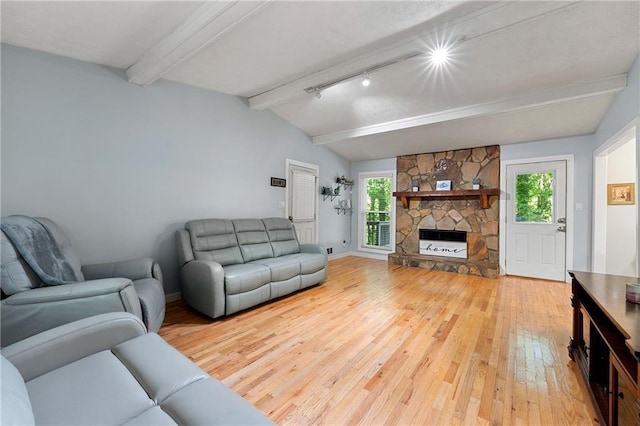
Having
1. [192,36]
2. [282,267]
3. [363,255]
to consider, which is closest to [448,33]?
[192,36]

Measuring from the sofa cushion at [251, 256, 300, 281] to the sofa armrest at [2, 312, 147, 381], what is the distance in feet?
5.83

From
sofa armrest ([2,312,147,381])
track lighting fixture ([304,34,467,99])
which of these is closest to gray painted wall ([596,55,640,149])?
track lighting fixture ([304,34,467,99])

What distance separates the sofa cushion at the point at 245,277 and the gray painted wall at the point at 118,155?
1047 millimetres

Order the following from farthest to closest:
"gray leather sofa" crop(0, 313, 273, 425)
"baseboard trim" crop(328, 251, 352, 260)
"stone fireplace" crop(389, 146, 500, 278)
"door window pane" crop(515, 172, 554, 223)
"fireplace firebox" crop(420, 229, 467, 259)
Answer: "baseboard trim" crop(328, 251, 352, 260) → "fireplace firebox" crop(420, 229, 467, 259) → "stone fireplace" crop(389, 146, 500, 278) → "door window pane" crop(515, 172, 554, 223) → "gray leather sofa" crop(0, 313, 273, 425)

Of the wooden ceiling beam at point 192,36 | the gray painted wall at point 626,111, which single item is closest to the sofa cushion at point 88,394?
the wooden ceiling beam at point 192,36

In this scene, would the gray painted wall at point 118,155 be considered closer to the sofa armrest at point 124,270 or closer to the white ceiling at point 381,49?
the white ceiling at point 381,49

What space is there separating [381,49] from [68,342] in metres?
3.16

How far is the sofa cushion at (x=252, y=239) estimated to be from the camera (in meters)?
3.54

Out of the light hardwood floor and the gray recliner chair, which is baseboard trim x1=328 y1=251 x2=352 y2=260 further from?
the gray recliner chair

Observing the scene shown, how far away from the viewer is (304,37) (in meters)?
2.51

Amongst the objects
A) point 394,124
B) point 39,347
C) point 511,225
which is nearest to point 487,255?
Result: point 511,225

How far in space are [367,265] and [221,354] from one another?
12.1 ft

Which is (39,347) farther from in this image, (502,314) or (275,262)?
(502,314)

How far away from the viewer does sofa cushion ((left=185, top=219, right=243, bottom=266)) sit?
10.3 ft
